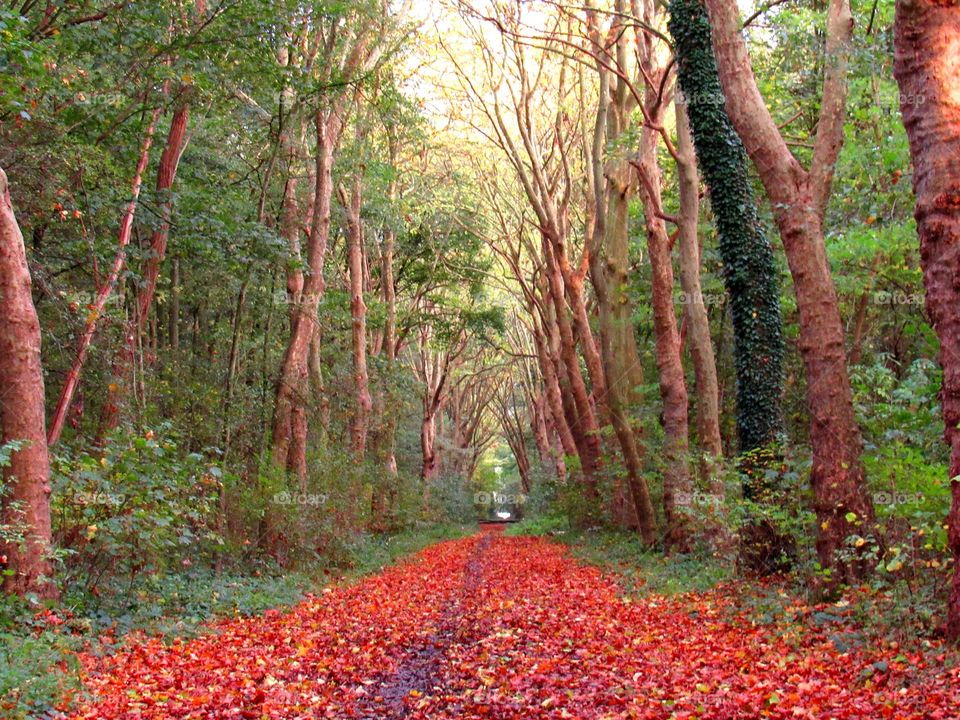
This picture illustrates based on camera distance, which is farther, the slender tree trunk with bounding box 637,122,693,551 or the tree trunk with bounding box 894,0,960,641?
the slender tree trunk with bounding box 637,122,693,551

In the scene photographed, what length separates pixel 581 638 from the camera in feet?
27.8

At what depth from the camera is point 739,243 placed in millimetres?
11594

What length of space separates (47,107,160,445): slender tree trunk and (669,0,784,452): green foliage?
7628mm

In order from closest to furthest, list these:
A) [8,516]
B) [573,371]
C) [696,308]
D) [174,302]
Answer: [8,516] < [696,308] < [174,302] < [573,371]

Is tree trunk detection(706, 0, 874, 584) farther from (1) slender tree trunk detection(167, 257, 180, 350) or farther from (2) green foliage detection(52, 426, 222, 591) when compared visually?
(1) slender tree trunk detection(167, 257, 180, 350)

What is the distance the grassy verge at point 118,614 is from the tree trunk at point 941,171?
609 centimetres

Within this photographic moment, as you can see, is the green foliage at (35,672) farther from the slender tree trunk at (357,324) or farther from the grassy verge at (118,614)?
the slender tree trunk at (357,324)

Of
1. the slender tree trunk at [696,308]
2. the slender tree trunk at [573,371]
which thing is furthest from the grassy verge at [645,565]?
the slender tree trunk at [573,371]

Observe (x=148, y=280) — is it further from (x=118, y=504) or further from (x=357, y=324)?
(x=357, y=324)

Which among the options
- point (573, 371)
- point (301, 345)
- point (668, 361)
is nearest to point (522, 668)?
point (668, 361)

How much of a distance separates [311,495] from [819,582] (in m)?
9.67

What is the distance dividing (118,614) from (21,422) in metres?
2.23

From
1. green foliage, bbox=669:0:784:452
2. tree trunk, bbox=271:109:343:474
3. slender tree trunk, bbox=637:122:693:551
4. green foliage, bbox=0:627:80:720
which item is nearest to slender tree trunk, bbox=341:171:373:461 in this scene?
tree trunk, bbox=271:109:343:474

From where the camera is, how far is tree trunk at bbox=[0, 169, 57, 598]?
7930mm
